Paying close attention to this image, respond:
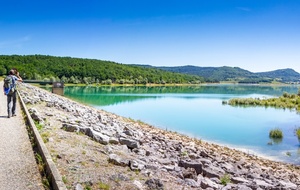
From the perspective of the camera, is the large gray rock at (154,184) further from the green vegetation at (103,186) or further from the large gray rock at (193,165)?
the large gray rock at (193,165)

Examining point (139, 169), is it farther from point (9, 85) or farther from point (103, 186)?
point (9, 85)

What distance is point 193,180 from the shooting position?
9.51 meters

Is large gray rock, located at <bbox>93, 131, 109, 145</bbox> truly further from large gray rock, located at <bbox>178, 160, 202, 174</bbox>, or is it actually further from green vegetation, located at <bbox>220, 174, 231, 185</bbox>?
green vegetation, located at <bbox>220, 174, 231, 185</bbox>

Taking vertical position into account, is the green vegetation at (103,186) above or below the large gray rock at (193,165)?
above

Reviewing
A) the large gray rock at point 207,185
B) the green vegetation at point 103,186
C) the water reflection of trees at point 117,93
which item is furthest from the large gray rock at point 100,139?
the water reflection of trees at point 117,93

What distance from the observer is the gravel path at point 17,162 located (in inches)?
275

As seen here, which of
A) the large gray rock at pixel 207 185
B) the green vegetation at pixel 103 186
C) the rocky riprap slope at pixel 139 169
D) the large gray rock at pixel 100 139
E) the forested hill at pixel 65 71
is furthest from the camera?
the forested hill at pixel 65 71

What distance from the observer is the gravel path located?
6.99 m

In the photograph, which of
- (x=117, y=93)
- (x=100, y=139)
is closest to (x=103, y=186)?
(x=100, y=139)

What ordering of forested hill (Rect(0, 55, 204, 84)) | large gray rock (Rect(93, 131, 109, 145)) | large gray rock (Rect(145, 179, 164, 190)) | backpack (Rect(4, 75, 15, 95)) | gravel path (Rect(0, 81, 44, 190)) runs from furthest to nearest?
forested hill (Rect(0, 55, 204, 84)) < backpack (Rect(4, 75, 15, 95)) < large gray rock (Rect(93, 131, 109, 145)) < large gray rock (Rect(145, 179, 164, 190)) < gravel path (Rect(0, 81, 44, 190))

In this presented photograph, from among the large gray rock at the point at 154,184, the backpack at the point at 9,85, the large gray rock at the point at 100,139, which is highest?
the backpack at the point at 9,85

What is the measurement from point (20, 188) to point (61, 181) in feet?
2.90

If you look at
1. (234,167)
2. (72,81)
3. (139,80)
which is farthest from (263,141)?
(139,80)

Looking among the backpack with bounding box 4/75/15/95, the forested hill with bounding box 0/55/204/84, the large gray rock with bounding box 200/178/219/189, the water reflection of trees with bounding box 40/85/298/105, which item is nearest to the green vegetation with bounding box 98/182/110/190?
the large gray rock with bounding box 200/178/219/189
